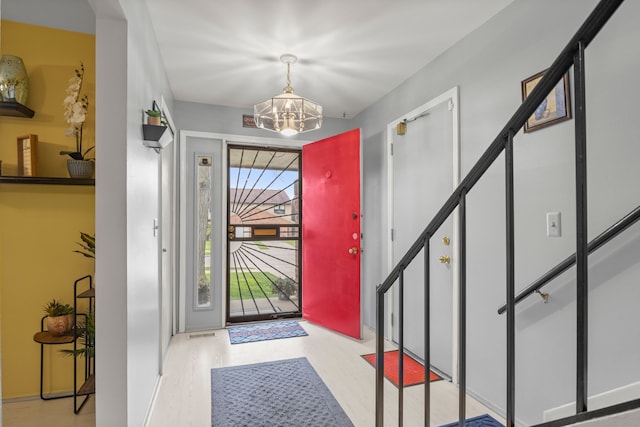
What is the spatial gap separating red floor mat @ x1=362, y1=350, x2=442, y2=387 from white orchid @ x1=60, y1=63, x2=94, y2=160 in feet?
8.15

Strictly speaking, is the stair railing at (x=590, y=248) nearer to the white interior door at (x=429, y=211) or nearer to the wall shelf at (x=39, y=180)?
the white interior door at (x=429, y=211)

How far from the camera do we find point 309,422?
1992mm

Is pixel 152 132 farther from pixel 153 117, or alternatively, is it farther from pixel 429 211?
pixel 429 211

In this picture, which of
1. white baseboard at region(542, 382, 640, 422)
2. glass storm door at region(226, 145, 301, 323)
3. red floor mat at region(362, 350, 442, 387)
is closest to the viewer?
white baseboard at region(542, 382, 640, 422)

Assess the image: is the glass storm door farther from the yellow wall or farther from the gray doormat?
the yellow wall

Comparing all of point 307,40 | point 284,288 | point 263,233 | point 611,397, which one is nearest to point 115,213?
point 307,40

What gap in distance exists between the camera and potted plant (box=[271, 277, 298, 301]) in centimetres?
449

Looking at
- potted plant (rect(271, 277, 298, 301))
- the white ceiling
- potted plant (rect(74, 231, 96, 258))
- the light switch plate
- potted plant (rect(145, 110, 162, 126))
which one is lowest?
potted plant (rect(271, 277, 298, 301))

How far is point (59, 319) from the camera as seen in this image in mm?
2053

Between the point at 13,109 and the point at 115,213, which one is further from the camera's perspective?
the point at 13,109

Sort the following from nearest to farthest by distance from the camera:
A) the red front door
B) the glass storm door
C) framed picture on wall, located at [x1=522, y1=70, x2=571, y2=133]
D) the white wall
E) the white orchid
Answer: the white wall
framed picture on wall, located at [x1=522, y1=70, x2=571, y2=133]
the white orchid
the red front door
the glass storm door

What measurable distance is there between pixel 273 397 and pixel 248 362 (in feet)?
1.99

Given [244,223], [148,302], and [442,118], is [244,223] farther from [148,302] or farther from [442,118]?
[442,118]

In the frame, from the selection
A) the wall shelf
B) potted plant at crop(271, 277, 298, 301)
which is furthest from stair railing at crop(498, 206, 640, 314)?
potted plant at crop(271, 277, 298, 301)
